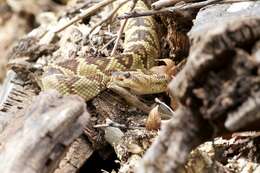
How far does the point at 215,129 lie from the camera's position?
2451 mm

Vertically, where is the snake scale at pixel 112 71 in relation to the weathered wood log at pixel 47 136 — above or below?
below

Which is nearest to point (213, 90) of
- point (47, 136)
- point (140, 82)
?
point (47, 136)

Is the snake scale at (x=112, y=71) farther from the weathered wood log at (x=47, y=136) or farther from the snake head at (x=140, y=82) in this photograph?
the weathered wood log at (x=47, y=136)

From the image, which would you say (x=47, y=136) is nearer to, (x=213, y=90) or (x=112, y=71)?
(x=213, y=90)

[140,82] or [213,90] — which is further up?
[213,90]

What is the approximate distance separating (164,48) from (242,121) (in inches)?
114

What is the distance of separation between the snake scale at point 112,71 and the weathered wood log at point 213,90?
2.09 metres

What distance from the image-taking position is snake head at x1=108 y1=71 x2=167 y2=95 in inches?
179

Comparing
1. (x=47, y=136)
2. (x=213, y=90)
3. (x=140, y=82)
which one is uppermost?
(x=213, y=90)

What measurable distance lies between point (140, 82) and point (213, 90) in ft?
7.86

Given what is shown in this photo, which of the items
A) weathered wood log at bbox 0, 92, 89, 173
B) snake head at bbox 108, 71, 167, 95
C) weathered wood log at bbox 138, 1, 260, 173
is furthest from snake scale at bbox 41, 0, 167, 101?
weathered wood log at bbox 138, 1, 260, 173

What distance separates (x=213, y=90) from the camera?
231cm

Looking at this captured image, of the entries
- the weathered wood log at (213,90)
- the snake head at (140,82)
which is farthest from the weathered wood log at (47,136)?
the snake head at (140,82)

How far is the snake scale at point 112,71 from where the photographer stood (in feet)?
15.4
